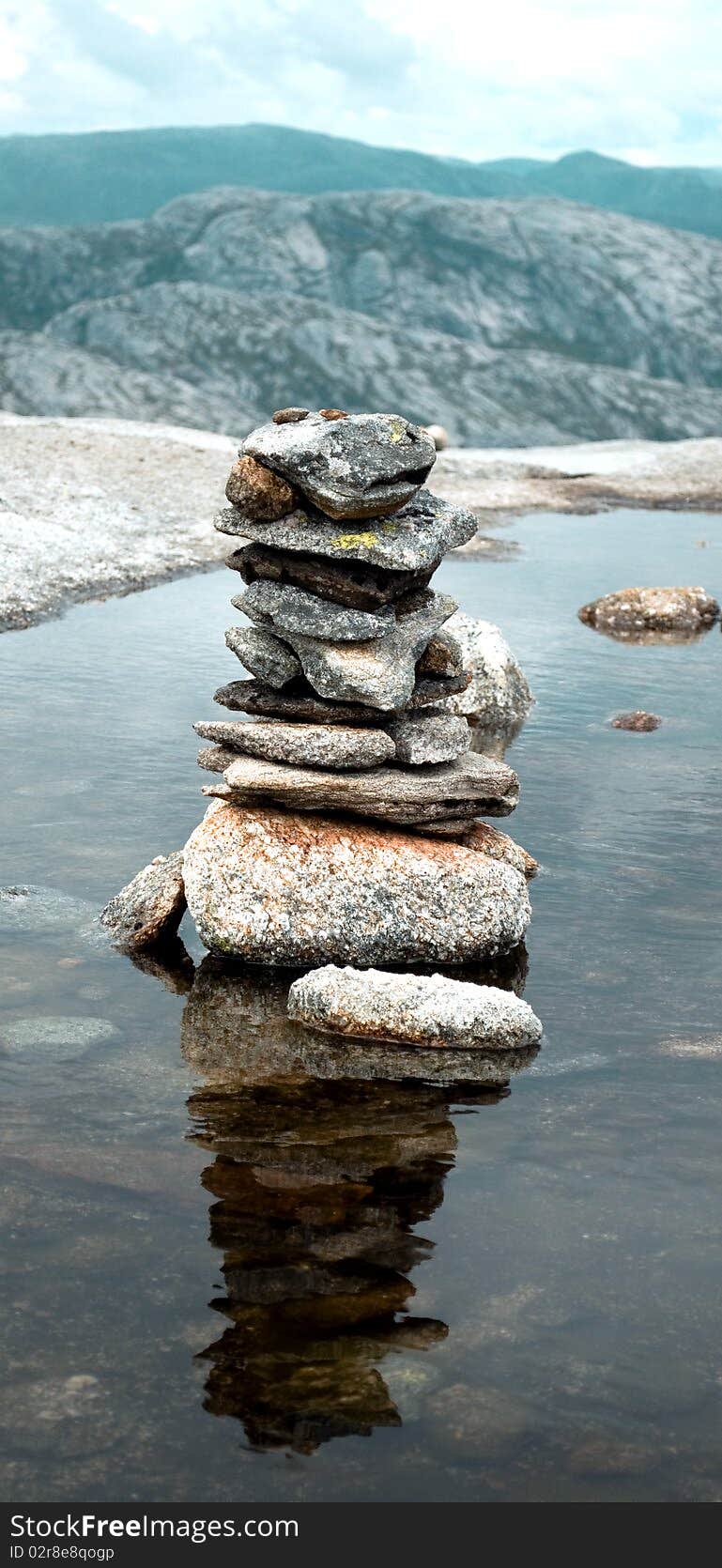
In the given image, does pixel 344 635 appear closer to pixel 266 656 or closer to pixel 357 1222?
pixel 266 656

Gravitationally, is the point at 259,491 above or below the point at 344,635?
above

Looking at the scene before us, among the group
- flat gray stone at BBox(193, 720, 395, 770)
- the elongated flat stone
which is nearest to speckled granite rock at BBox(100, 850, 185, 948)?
flat gray stone at BBox(193, 720, 395, 770)

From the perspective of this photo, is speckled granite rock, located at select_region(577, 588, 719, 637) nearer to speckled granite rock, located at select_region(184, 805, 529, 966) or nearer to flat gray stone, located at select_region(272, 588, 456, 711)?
flat gray stone, located at select_region(272, 588, 456, 711)

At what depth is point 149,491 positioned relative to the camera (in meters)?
53.2

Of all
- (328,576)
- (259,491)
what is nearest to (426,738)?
(328,576)

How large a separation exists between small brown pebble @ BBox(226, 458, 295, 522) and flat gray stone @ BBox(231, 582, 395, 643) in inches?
38.8

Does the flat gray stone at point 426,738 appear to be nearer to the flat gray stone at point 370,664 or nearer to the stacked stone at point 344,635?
the stacked stone at point 344,635

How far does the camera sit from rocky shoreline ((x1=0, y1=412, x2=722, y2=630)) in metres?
40.7

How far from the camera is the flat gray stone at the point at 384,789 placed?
1788 centimetres

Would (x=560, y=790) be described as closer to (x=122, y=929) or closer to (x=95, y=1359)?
(x=122, y=929)

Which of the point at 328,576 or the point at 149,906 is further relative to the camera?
the point at 328,576

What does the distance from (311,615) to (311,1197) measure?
→ 344 inches

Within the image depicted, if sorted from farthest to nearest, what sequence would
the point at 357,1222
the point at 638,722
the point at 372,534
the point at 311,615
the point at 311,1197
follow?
the point at 638,722
the point at 311,615
the point at 372,534
the point at 311,1197
the point at 357,1222

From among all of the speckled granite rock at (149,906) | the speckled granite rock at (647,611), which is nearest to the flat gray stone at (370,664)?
the speckled granite rock at (149,906)
